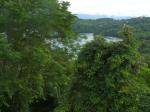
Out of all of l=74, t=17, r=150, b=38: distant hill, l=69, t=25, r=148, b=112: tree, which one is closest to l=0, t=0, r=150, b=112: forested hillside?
l=69, t=25, r=148, b=112: tree

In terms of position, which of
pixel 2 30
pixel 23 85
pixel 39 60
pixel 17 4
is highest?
pixel 17 4

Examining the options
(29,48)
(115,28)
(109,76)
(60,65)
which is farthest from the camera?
(115,28)

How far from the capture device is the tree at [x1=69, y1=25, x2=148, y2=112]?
16.6m

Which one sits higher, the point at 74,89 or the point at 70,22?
the point at 70,22

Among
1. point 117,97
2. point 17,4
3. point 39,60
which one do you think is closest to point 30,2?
point 17,4

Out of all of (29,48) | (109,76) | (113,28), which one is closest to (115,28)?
(113,28)

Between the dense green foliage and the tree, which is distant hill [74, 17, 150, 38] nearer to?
the dense green foliage

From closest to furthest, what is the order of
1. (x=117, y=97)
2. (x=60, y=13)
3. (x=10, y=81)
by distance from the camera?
(x=117, y=97) < (x=10, y=81) < (x=60, y=13)

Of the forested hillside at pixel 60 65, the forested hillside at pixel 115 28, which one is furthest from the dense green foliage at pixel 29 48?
the forested hillside at pixel 115 28

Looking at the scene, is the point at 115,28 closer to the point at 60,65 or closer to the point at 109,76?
the point at 60,65

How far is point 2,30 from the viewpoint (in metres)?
21.1

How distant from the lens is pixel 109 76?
16625 millimetres

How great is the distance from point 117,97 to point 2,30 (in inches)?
298

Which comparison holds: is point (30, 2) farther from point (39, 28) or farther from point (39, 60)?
point (39, 60)
